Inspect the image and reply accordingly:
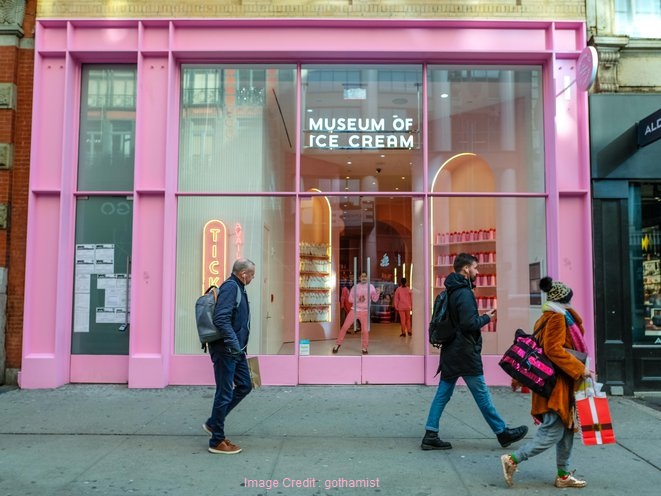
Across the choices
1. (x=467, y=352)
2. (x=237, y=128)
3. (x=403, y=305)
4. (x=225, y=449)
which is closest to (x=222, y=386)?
(x=225, y=449)

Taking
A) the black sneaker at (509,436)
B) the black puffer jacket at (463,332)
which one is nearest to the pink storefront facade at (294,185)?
the black sneaker at (509,436)

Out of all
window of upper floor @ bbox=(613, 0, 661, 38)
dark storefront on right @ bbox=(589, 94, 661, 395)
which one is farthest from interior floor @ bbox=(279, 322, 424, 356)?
window of upper floor @ bbox=(613, 0, 661, 38)

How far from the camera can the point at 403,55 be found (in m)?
8.34

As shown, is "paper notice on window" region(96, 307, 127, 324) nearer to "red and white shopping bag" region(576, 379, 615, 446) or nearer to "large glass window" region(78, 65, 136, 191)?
"large glass window" region(78, 65, 136, 191)

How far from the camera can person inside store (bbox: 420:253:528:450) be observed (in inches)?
203

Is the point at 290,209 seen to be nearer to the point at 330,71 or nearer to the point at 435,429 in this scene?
the point at 330,71

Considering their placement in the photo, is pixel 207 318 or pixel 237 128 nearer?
pixel 207 318

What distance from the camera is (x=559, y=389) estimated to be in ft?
14.2

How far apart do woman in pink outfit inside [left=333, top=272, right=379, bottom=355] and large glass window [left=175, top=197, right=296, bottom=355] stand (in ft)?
2.49

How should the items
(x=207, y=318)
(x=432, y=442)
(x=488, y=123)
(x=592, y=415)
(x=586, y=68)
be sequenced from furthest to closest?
(x=488, y=123) < (x=586, y=68) < (x=432, y=442) < (x=207, y=318) < (x=592, y=415)

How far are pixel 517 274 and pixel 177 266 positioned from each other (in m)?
5.08

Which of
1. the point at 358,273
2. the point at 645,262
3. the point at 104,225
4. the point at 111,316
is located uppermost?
the point at 104,225

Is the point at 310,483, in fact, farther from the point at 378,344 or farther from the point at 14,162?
the point at 14,162

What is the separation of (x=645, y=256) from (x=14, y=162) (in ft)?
30.4
